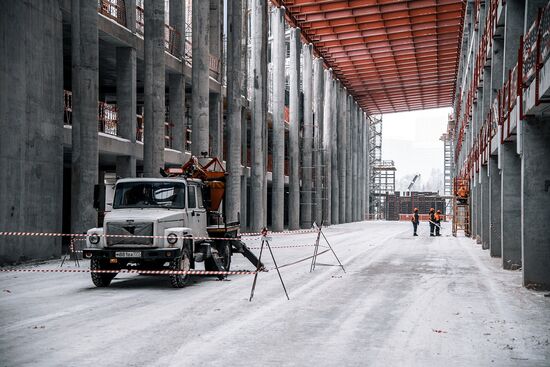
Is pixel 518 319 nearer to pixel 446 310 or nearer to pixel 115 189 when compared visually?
pixel 446 310

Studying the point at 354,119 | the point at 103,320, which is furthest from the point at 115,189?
the point at 354,119

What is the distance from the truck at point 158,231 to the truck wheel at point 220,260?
0.02 m

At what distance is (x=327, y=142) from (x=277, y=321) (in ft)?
Answer: 157

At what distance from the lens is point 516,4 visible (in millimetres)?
17234

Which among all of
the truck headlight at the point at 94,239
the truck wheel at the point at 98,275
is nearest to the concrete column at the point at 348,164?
the truck wheel at the point at 98,275

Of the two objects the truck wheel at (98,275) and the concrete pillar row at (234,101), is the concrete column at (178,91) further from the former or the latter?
the truck wheel at (98,275)

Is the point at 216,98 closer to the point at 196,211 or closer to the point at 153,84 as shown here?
the point at 153,84

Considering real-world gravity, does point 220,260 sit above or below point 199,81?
below

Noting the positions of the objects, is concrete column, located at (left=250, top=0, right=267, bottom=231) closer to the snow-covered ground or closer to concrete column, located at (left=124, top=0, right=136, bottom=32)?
concrete column, located at (left=124, top=0, right=136, bottom=32)

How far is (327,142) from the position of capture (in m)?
56.6

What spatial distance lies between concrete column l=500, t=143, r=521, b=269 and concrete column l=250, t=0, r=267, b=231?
2069 cm

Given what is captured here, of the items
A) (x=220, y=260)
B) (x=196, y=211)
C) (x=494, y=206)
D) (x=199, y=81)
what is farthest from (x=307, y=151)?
(x=196, y=211)

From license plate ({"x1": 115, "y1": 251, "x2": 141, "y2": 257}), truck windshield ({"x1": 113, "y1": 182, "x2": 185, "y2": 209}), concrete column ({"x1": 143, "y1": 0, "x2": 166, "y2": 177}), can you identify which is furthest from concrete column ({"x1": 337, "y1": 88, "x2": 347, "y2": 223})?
license plate ({"x1": 115, "y1": 251, "x2": 141, "y2": 257})

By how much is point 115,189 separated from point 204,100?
616 inches
